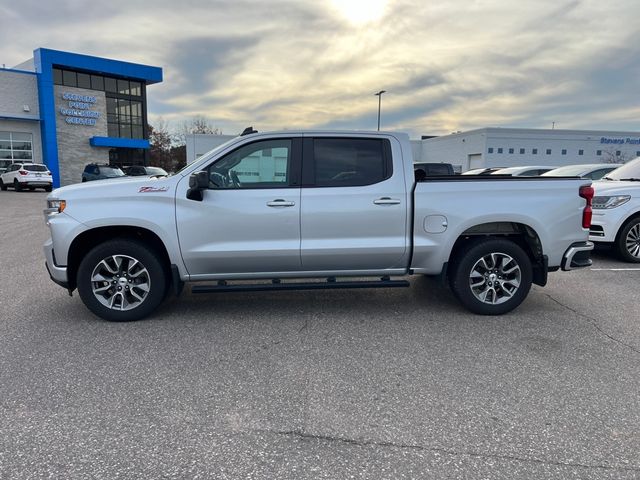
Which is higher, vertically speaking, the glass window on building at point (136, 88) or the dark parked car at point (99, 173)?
the glass window on building at point (136, 88)

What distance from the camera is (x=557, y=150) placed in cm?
3984

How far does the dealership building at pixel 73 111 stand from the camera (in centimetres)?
3200

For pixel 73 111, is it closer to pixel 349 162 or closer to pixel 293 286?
pixel 349 162

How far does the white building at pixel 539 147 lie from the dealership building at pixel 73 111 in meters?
27.4

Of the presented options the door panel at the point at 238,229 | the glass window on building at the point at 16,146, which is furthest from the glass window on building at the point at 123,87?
the door panel at the point at 238,229

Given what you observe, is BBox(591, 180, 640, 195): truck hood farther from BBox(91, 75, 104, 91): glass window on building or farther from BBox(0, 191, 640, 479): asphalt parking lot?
BBox(91, 75, 104, 91): glass window on building

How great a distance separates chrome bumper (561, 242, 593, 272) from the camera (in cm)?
505

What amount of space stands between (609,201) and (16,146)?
119 feet

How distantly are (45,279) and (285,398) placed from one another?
4.96 meters

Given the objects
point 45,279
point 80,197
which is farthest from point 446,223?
point 45,279

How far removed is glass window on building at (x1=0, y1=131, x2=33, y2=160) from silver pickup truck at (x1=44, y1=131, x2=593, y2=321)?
33262mm

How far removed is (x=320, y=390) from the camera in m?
3.37

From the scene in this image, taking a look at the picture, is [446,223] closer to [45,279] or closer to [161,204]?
[161,204]

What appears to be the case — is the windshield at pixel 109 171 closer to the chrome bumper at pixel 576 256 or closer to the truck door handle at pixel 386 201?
the truck door handle at pixel 386 201
